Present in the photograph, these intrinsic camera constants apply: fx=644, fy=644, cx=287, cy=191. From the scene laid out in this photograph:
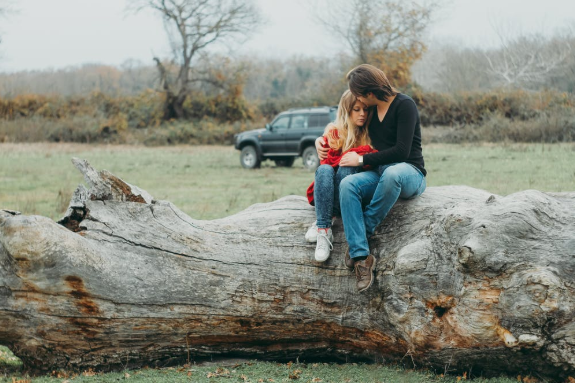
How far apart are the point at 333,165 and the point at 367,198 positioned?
1.50 ft

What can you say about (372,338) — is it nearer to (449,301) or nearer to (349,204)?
(449,301)

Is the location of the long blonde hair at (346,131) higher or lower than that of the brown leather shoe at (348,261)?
higher

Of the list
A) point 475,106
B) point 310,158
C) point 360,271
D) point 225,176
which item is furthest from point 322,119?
point 360,271

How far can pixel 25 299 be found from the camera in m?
5.11

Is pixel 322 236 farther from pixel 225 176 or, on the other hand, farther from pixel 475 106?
pixel 475 106

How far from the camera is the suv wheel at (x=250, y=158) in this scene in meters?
25.6

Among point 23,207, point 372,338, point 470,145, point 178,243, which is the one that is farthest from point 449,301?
point 470,145

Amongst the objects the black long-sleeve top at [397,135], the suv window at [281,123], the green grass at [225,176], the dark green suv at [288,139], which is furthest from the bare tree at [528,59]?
the black long-sleeve top at [397,135]

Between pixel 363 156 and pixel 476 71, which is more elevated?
pixel 476 71

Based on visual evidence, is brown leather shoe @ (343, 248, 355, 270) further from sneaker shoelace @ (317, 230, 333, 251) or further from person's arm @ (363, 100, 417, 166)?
person's arm @ (363, 100, 417, 166)

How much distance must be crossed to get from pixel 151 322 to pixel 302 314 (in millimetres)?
1241

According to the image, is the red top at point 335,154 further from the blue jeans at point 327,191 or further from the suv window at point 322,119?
the suv window at point 322,119

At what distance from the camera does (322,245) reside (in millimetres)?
5273

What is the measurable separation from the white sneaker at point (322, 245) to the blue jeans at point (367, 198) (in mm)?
200
